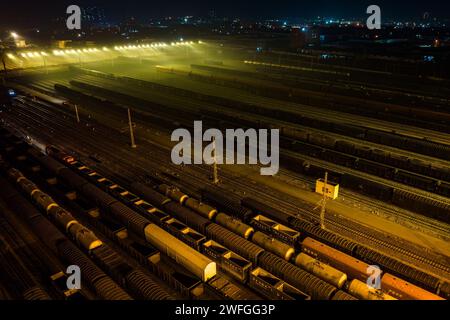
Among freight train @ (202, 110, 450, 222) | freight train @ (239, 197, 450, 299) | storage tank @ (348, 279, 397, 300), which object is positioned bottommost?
storage tank @ (348, 279, 397, 300)

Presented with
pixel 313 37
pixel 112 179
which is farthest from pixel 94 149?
pixel 313 37

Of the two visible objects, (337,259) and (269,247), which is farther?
Answer: (269,247)

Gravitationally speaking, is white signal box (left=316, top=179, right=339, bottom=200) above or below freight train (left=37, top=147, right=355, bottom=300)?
above

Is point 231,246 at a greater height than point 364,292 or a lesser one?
greater

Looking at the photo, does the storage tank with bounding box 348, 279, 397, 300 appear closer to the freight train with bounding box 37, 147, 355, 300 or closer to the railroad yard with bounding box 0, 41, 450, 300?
the railroad yard with bounding box 0, 41, 450, 300

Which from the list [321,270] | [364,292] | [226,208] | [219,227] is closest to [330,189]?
[321,270]

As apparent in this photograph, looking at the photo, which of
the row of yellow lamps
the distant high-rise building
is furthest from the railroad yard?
the distant high-rise building

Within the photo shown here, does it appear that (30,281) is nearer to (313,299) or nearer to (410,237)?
(313,299)

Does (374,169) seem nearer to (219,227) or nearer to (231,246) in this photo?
(219,227)
